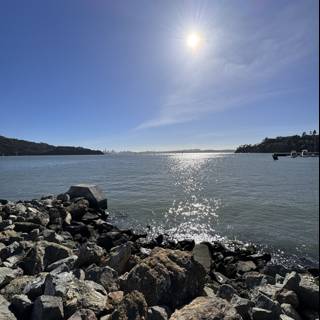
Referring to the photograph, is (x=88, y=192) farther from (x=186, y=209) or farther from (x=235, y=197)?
(x=235, y=197)

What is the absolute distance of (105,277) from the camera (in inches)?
296

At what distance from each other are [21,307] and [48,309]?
68 cm

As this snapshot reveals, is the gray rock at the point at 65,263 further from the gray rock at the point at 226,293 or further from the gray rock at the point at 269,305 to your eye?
the gray rock at the point at 269,305

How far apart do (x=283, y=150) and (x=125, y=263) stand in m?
189

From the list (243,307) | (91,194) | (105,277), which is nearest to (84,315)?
(105,277)

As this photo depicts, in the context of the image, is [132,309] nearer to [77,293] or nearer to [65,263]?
[77,293]

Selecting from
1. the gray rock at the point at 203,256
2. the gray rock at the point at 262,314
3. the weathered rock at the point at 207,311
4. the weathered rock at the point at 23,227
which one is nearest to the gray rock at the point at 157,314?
the weathered rock at the point at 207,311

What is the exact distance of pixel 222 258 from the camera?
12.9m

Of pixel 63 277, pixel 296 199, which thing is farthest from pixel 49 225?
pixel 296 199

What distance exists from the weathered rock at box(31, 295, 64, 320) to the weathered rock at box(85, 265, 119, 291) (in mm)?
1594

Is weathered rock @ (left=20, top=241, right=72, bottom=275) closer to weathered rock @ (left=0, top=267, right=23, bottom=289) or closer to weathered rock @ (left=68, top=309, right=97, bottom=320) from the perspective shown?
weathered rock @ (left=0, top=267, right=23, bottom=289)

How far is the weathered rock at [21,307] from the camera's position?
5.91 metres

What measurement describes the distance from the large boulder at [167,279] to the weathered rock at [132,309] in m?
0.57

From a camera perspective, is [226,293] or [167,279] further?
[226,293]
